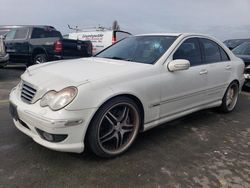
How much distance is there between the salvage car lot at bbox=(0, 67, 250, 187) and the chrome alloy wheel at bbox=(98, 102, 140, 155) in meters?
0.15

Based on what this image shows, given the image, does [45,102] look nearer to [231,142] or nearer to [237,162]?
[237,162]

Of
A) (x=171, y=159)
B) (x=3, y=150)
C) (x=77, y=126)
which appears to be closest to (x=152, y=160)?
(x=171, y=159)

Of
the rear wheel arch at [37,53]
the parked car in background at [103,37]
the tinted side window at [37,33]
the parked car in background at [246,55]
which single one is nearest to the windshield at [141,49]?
the parked car in background at [246,55]

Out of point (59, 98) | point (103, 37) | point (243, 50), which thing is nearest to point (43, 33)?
point (103, 37)

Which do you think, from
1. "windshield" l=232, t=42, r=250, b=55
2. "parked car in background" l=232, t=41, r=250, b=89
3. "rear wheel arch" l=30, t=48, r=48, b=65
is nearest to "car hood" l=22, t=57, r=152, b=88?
"parked car in background" l=232, t=41, r=250, b=89

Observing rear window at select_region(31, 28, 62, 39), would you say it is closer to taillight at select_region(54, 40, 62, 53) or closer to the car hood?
taillight at select_region(54, 40, 62, 53)

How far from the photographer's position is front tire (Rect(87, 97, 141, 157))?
123 inches

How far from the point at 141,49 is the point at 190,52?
2.54ft

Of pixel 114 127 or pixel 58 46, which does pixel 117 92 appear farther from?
pixel 58 46

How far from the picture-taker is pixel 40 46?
35.2 feet

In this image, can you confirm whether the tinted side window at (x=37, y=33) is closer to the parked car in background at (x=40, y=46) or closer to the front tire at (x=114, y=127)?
the parked car in background at (x=40, y=46)

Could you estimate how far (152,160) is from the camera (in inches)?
133

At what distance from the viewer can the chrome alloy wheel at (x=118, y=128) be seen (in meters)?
3.29

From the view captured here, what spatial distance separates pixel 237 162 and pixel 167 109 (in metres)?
1.08
